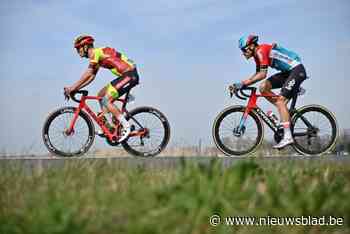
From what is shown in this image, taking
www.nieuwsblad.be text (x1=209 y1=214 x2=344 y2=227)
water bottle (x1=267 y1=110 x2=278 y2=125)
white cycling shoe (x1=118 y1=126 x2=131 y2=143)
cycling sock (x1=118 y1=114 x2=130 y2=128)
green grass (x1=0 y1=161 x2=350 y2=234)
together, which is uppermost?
water bottle (x1=267 y1=110 x2=278 y2=125)

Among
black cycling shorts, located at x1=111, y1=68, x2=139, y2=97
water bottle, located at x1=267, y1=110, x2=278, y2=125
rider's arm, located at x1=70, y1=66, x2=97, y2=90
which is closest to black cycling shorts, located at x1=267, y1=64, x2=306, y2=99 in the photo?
water bottle, located at x1=267, y1=110, x2=278, y2=125

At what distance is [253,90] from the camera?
9.01m

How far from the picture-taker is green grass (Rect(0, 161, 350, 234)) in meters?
2.98

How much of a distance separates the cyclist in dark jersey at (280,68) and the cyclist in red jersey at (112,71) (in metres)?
2.04

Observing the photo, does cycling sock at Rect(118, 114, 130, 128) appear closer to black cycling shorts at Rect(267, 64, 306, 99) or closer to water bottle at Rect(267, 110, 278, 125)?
water bottle at Rect(267, 110, 278, 125)

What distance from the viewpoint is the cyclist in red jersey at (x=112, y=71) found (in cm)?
860

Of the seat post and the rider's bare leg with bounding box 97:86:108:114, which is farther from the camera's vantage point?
the seat post

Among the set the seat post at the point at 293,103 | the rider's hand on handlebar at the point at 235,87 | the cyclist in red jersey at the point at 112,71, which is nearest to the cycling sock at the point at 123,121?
the cyclist in red jersey at the point at 112,71

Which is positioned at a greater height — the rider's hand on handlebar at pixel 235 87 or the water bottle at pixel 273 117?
the rider's hand on handlebar at pixel 235 87

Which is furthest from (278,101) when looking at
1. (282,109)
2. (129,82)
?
(129,82)

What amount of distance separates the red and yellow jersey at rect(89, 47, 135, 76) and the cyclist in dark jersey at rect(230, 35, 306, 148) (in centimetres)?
211

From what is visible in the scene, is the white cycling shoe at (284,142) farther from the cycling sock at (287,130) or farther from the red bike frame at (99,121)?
the red bike frame at (99,121)

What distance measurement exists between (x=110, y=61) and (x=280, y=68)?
3075 mm

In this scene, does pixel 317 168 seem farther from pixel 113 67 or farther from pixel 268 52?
pixel 113 67
